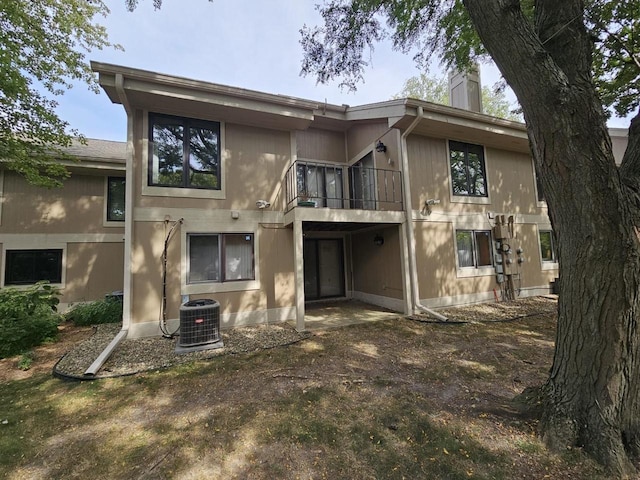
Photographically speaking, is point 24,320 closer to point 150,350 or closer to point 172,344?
point 150,350

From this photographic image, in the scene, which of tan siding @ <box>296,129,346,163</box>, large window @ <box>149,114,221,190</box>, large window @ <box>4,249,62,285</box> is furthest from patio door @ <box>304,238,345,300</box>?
large window @ <box>4,249,62,285</box>

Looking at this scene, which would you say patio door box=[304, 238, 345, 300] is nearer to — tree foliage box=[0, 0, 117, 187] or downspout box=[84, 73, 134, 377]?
downspout box=[84, 73, 134, 377]

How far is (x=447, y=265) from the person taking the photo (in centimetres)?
786

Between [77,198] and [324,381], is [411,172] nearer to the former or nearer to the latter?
[324,381]

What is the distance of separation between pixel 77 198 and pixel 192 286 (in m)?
5.99

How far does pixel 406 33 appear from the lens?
6188 mm

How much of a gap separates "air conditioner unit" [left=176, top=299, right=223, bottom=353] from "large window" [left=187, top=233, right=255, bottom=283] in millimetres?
1233

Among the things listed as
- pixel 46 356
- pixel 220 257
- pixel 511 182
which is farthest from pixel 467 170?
pixel 46 356

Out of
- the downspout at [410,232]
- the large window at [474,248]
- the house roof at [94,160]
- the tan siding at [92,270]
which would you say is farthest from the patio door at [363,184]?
the tan siding at [92,270]

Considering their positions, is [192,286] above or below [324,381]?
above

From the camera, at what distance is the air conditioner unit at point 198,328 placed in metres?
4.96

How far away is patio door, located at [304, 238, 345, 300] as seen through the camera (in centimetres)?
920

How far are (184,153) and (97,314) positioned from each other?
468 centimetres

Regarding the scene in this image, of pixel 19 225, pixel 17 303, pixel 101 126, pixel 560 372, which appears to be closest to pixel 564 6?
pixel 560 372
